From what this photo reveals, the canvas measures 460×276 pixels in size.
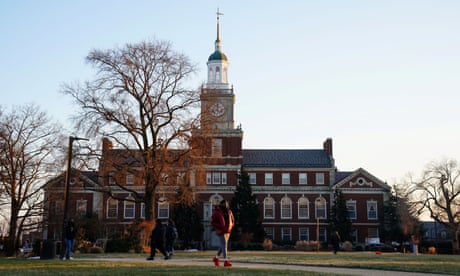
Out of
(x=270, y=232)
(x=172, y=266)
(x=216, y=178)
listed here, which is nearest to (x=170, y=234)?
(x=172, y=266)

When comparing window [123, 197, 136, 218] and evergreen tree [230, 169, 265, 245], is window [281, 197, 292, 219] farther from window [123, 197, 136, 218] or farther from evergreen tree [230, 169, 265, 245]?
window [123, 197, 136, 218]

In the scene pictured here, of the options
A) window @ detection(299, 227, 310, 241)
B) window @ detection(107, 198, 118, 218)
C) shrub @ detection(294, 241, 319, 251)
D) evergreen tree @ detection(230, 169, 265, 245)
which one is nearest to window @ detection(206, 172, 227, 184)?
evergreen tree @ detection(230, 169, 265, 245)

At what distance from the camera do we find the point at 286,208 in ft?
231

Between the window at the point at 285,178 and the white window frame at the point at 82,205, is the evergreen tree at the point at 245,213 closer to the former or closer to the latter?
the window at the point at 285,178

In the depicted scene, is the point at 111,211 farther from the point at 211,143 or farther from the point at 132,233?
the point at 211,143

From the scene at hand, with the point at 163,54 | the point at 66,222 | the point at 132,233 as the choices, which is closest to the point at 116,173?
the point at 132,233

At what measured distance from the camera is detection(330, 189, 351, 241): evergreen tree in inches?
2584

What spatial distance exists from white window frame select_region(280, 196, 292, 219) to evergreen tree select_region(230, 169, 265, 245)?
5752 mm

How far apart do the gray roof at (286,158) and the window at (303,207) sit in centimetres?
426

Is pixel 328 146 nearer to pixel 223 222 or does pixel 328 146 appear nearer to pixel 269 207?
pixel 269 207

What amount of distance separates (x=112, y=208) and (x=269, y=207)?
1942cm

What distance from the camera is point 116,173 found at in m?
38.5

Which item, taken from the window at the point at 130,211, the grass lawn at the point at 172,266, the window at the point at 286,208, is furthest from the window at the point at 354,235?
the grass lawn at the point at 172,266

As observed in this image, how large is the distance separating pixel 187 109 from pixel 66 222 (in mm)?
14724
